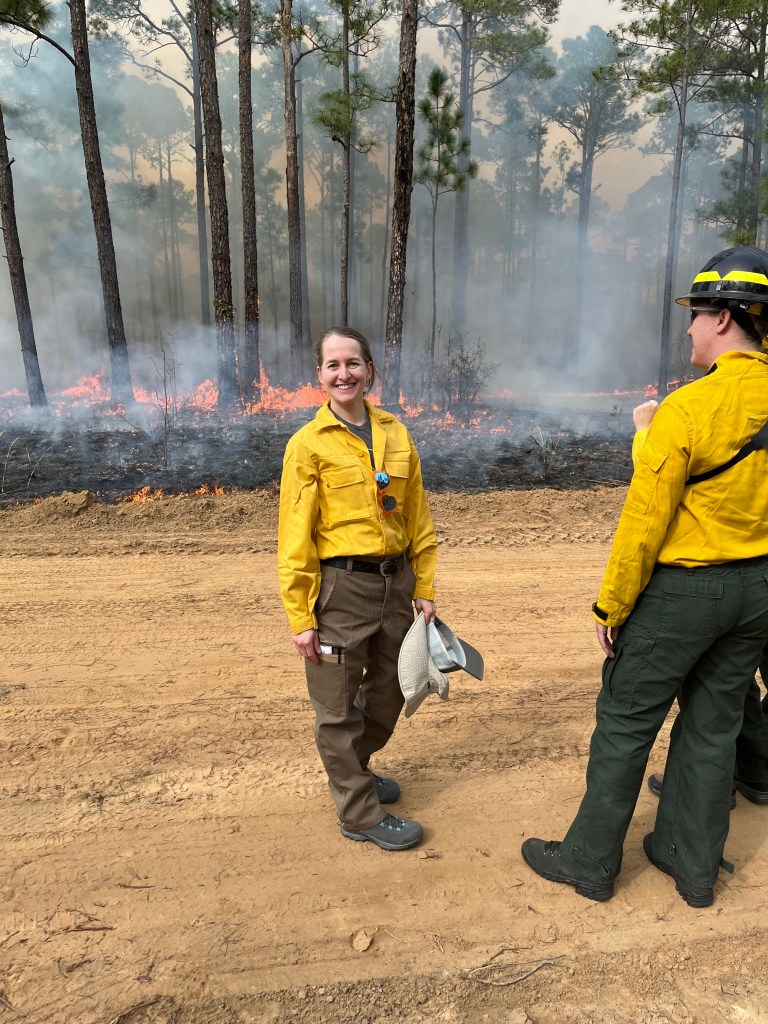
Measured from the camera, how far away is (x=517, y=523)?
6.73m

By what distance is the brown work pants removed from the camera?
2369 millimetres

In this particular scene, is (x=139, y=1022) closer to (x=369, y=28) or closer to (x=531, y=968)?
(x=531, y=968)

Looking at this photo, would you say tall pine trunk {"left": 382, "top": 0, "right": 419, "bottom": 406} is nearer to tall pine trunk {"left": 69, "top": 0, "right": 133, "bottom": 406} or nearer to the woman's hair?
tall pine trunk {"left": 69, "top": 0, "right": 133, "bottom": 406}

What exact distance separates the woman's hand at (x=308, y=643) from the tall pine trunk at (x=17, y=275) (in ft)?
48.8

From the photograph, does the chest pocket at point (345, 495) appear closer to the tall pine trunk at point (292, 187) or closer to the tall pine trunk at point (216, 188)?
the tall pine trunk at point (216, 188)

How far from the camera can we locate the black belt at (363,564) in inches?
93.1

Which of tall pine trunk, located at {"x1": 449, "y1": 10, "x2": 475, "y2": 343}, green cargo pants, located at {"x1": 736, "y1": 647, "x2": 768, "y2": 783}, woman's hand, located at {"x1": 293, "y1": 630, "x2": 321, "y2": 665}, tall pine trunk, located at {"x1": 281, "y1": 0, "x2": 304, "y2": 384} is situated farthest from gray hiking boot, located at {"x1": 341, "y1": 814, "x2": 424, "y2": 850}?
tall pine trunk, located at {"x1": 449, "y1": 10, "x2": 475, "y2": 343}

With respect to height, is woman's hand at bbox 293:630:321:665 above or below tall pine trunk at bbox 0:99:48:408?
below

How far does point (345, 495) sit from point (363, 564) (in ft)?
0.89

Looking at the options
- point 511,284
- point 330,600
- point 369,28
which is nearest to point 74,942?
point 330,600

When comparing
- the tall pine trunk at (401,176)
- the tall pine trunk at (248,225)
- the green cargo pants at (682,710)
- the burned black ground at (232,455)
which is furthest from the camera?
the tall pine trunk at (248,225)

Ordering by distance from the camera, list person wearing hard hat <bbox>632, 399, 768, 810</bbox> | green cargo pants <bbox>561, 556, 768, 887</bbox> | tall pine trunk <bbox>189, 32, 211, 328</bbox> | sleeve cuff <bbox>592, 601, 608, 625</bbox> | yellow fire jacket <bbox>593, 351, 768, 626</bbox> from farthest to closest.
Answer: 1. tall pine trunk <bbox>189, 32, 211, 328</bbox>
2. person wearing hard hat <bbox>632, 399, 768, 810</bbox>
3. sleeve cuff <bbox>592, 601, 608, 625</bbox>
4. green cargo pants <bbox>561, 556, 768, 887</bbox>
5. yellow fire jacket <bbox>593, 351, 768, 626</bbox>

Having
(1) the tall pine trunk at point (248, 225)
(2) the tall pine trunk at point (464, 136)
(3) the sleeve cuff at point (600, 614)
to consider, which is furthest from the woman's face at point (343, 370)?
(2) the tall pine trunk at point (464, 136)

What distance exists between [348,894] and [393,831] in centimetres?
31
